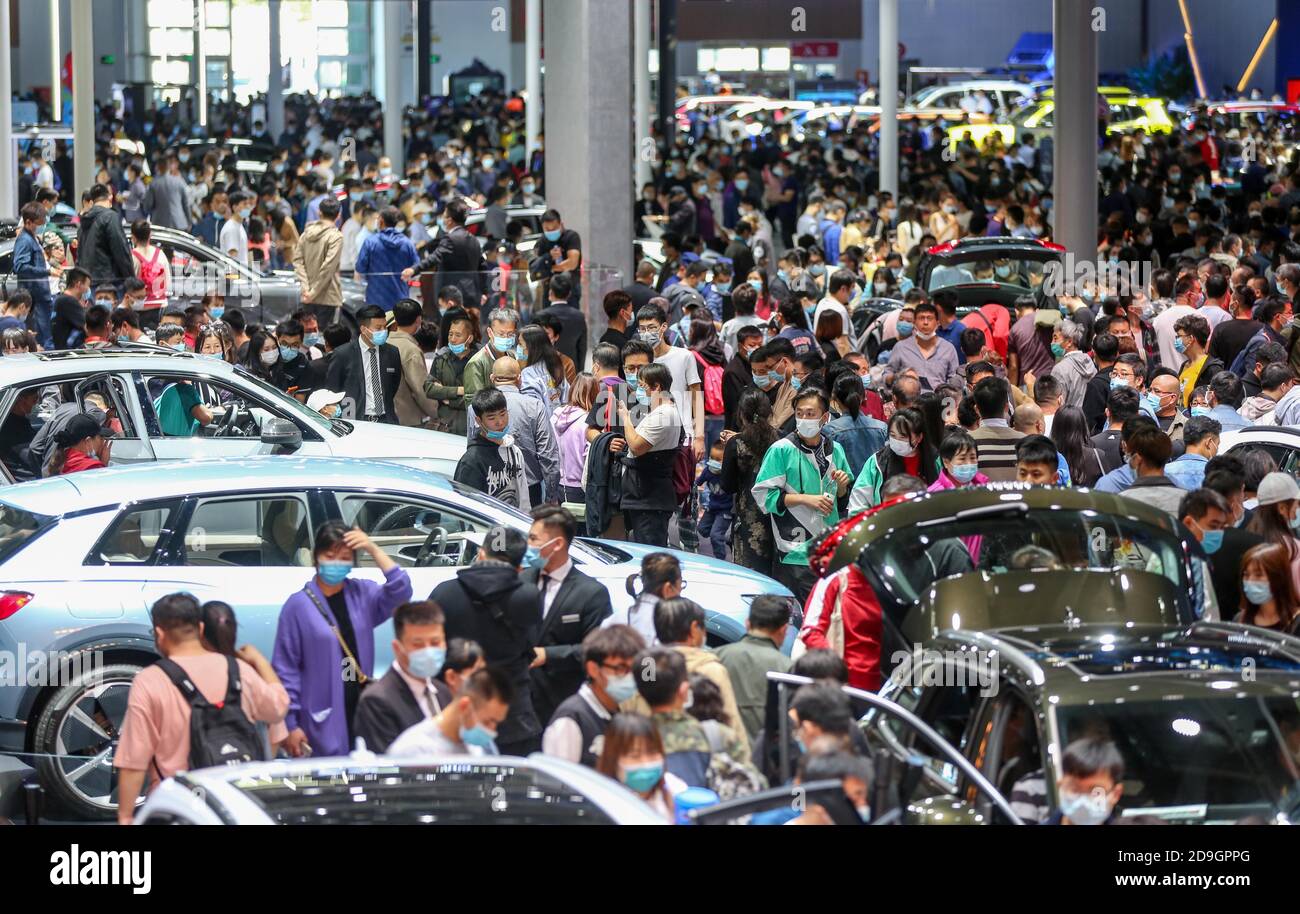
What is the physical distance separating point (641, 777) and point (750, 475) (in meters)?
4.82

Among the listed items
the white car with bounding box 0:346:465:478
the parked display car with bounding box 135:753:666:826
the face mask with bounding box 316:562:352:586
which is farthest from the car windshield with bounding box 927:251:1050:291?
the parked display car with bounding box 135:753:666:826

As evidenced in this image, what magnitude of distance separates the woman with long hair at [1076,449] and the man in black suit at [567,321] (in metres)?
5.79

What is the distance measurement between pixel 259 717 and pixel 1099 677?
3.27m

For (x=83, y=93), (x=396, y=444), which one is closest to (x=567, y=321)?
(x=396, y=444)

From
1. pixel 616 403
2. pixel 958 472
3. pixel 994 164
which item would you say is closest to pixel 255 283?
pixel 616 403

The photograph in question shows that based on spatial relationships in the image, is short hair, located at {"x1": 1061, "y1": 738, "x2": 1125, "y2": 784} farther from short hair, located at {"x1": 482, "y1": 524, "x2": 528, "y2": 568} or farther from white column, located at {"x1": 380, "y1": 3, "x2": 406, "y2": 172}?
white column, located at {"x1": 380, "y1": 3, "x2": 406, "y2": 172}

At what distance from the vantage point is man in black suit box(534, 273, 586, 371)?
16203 mm

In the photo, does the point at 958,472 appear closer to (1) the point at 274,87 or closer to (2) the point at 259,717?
(2) the point at 259,717

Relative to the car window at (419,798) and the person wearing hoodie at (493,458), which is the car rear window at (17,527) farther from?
the car window at (419,798)

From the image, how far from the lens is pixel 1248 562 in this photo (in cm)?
853

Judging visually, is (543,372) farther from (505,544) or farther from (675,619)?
(675,619)

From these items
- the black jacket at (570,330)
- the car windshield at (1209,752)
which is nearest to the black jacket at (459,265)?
the black jacket at (570,330)

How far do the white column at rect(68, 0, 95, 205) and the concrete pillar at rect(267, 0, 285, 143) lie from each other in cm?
1735

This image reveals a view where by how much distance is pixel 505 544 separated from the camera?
8.93m
